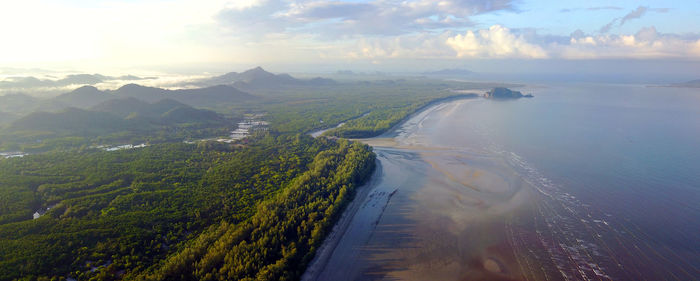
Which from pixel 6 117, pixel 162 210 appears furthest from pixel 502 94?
pixel 6 117

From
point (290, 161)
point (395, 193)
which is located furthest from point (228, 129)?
point (395, 193)

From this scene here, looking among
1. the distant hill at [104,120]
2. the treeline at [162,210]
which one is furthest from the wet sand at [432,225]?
the distant hill at [104,120]

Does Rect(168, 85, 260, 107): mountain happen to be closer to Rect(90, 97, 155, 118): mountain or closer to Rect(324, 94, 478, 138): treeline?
Rect(90, 97, 155, 118): mountain

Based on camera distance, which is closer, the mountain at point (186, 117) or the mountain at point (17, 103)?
the mountain at point (186, 117)

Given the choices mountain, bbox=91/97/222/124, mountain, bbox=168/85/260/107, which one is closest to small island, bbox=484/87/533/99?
mountain, bbox=168/85/260/107

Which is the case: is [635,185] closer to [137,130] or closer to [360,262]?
[360,262]

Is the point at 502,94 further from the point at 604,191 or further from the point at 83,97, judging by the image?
the point at 83,97

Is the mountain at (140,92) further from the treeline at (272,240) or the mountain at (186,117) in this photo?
the treeline at (272,240)
